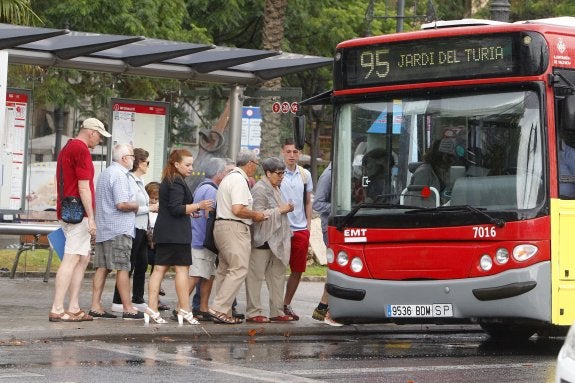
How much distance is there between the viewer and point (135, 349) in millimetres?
12961

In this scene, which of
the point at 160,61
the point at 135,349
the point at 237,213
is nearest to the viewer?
the point at 135,349

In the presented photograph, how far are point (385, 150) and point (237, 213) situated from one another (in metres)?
1.97

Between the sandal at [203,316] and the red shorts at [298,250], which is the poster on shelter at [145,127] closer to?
the red shorts at [298,250]

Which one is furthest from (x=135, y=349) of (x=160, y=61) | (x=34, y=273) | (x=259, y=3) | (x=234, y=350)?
(x=259, y=3)

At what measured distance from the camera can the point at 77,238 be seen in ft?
47.2

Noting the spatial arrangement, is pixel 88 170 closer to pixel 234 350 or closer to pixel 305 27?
pixel 234 350

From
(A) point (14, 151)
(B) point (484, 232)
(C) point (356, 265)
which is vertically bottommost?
(C) point (356, 265)

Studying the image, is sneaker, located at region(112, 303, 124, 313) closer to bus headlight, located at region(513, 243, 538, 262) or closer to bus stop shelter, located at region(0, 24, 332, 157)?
bus stop shelter, located at region(0, 24, 332, 157)

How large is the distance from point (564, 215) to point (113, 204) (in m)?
4.82

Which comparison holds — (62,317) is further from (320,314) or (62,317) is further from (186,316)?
(320,314)

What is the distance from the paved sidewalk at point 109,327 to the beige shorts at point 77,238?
29.8 inches

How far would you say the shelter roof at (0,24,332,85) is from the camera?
16.6 m

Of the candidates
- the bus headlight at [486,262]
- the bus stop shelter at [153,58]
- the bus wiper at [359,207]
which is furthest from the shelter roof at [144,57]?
the bus headlight at [486,262]

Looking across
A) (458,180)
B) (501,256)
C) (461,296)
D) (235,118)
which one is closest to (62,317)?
(461,296)
